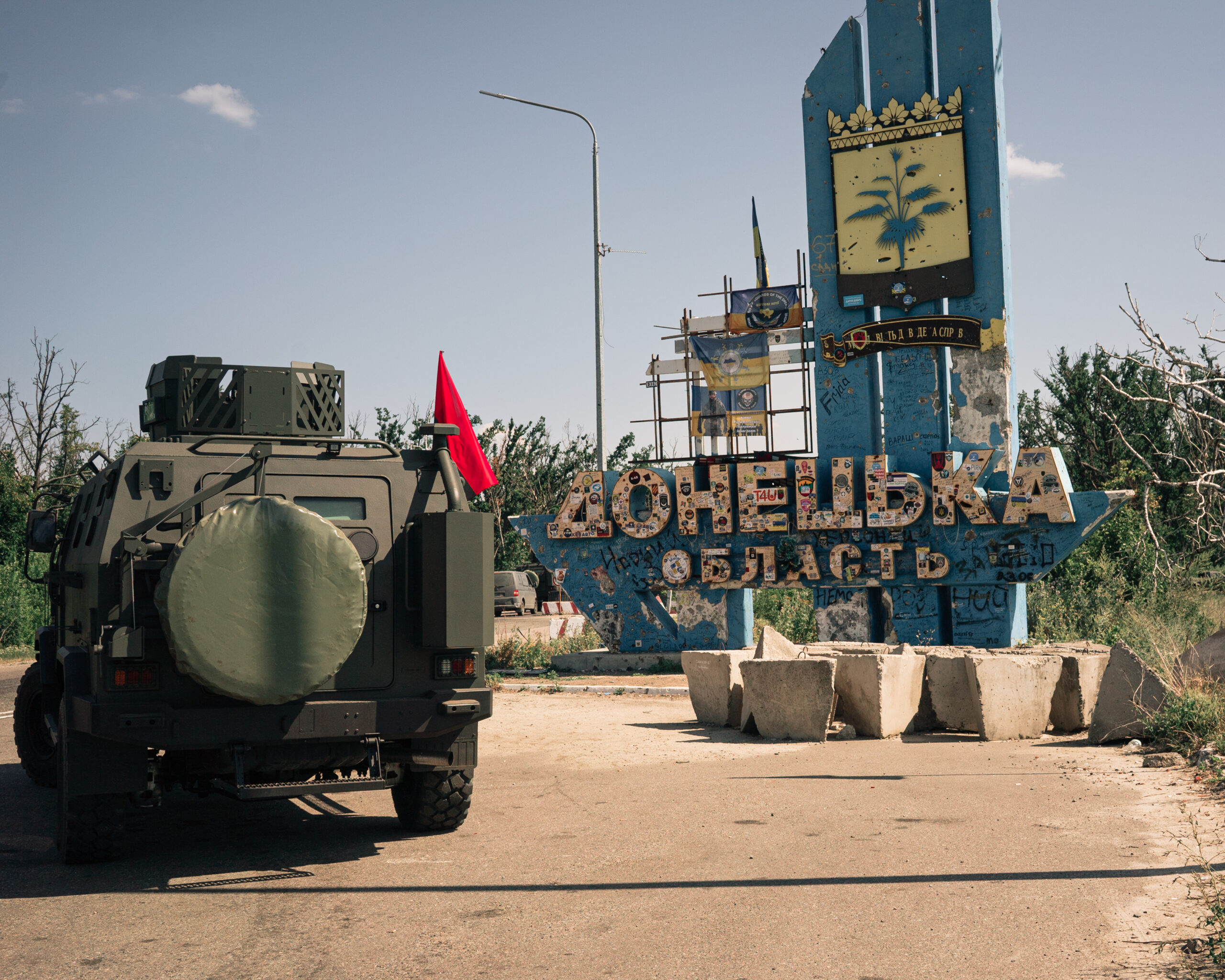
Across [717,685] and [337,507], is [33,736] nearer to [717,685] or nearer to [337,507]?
[337,507]

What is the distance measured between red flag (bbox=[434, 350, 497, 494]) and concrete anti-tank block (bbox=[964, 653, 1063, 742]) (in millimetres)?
7965

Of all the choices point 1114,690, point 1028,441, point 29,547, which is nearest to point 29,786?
point 29,547

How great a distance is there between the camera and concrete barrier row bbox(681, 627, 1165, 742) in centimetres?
1115

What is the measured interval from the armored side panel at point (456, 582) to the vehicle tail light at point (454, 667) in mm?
131

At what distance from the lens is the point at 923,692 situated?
11.9 meters

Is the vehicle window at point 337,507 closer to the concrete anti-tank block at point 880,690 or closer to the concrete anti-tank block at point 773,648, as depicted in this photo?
the concrete anti-tank block at point 773,648

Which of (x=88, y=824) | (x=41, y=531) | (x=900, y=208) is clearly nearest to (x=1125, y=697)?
(x=88, y=824)

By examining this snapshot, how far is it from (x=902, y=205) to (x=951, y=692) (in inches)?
382

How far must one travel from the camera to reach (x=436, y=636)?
6625mm

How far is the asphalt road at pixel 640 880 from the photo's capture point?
4.80 meters

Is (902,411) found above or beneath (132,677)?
above

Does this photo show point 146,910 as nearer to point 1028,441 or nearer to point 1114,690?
point 1114,690

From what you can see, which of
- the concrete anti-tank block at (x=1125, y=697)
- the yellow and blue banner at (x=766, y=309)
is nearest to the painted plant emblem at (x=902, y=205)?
the yellow and blue banner at (x=766, y=309)

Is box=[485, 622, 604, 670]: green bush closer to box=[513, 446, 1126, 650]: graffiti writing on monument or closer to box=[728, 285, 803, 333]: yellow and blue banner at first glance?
box=[513, 446, 1126, 650]: graffiti writing on monument
